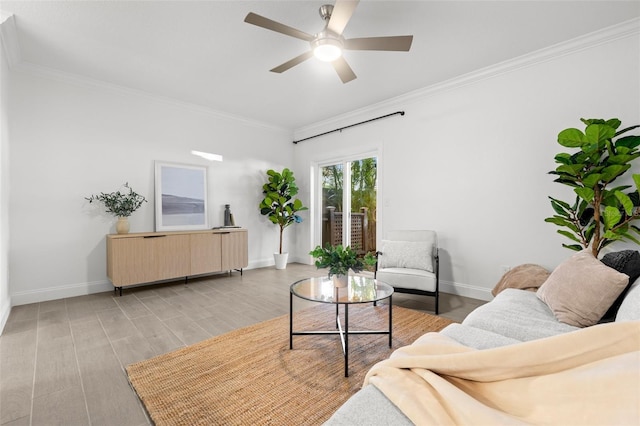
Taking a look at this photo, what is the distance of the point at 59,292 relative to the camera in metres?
3.74

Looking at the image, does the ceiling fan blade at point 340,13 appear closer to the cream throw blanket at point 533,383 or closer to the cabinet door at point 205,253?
the cream throw blanket at point 533,383

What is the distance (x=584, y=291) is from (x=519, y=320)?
0.44 metres

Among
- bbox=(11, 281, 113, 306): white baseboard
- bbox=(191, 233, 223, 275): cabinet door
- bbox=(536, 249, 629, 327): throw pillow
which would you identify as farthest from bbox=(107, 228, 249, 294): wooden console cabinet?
bbox=(536, 249, 629, 327): throw pillow

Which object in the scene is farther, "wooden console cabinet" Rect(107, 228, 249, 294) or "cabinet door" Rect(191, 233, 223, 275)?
"cabinet door" Rect(191, 233, 223, 275)

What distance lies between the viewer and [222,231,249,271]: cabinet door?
4.84 meters

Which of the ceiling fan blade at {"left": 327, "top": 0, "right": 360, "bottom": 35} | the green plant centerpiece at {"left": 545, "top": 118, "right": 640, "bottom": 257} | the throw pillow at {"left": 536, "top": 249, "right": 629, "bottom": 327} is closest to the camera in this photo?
the throw pillow at {"left": 536, "top": 249, "right": 629, "bottom": 327}

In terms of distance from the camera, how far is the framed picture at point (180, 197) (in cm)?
452

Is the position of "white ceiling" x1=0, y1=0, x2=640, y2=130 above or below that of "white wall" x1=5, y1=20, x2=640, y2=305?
above

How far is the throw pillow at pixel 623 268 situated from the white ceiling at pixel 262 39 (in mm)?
2115

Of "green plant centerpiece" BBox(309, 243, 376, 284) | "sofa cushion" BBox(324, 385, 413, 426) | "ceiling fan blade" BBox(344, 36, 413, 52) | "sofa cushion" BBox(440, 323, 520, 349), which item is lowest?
"sofa cushion" BBox(440, 323, 520, 349)

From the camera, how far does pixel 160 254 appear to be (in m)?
4.14

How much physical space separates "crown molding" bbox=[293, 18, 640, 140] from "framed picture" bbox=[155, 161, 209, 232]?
9.70ft

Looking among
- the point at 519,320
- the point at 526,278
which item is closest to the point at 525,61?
the point at 526,278

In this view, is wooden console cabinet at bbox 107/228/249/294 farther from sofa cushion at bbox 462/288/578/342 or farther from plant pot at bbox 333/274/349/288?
sofa cushion at bbox 462/288/578/342
